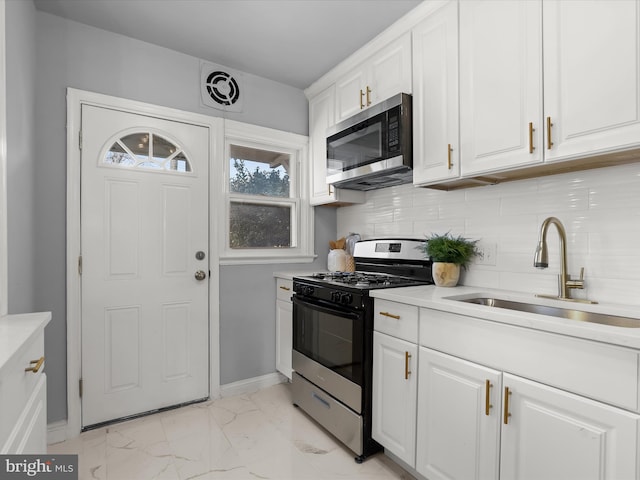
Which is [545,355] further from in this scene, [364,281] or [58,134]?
[58,134]

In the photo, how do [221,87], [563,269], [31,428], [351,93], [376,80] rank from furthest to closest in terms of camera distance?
[221,87] < [351,93] < [376,80] < [563,269] < [31,428]

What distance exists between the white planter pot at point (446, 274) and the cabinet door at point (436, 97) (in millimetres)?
506

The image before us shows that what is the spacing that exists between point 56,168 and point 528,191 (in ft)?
8.85

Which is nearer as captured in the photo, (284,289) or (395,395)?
(395,395)

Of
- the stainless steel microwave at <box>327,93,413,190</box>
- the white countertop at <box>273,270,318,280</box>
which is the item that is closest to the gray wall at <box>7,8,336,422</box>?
the white countertop at <box>273,270,318,280</box>

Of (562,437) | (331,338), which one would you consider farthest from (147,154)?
(562,437)

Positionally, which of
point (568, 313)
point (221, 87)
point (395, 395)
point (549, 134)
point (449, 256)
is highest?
point (221, 87)

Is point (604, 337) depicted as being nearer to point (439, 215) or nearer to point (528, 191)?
point (528, 191)

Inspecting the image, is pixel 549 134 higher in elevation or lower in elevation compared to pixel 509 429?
higher

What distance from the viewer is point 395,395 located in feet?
5.71

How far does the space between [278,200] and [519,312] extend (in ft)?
6.88

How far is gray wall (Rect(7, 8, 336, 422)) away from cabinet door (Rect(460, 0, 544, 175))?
169 centimetres

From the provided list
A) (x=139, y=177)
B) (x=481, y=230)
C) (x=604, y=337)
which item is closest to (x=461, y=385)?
(x=604, y=337)

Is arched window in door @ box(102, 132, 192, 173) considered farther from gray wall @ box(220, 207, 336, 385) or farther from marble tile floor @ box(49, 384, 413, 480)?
marble tile floor @ box(49, 384, 413, 480)
